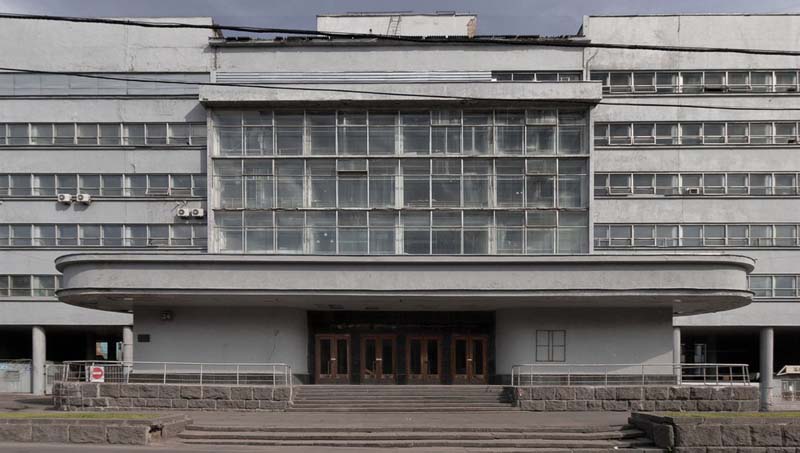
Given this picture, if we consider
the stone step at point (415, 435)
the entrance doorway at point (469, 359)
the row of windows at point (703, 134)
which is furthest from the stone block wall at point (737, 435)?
the row of windows at point (703, 134)

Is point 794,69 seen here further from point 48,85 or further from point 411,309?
point 48,85

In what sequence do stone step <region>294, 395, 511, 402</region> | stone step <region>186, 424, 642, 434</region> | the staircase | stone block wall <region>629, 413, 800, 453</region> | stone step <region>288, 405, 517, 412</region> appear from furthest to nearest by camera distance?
1. stone step <region>294, 395, 511, 402</region>
2. the staircase
3. stone step <region>288, 405, 517, 412</region>
4. stone step <region>186, 424, 642, 434</region>
5. stone block wall <region>629, 413, 800, 453</region>

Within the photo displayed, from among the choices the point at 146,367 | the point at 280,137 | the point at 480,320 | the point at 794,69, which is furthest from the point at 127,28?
the point at 794,69

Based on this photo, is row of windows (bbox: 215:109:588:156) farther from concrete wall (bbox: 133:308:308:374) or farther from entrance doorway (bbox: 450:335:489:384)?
concrete wall (bbox: 133:308:308:374)

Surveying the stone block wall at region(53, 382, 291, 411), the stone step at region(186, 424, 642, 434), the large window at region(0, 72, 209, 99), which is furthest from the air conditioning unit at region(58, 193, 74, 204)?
the stone step at region(186, 424, 642, 434)

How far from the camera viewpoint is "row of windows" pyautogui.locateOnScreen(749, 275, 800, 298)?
4484cm

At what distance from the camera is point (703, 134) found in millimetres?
45375

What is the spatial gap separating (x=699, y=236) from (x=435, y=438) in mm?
29768

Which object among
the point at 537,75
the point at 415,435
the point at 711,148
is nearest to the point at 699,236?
the point at 711,148

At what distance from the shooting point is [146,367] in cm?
2878

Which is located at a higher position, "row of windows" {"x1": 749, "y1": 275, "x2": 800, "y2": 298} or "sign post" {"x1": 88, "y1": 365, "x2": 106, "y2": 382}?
"row of windows" {"x1": 749, "y1": 275, "x2": 800, "y2": 298}

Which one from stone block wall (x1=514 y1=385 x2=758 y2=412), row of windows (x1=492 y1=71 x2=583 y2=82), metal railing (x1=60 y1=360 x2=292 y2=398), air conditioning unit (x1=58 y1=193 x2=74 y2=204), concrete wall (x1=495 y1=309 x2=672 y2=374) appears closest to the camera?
stone block wall (x1=514 y1=385 x2=758 y2=412)

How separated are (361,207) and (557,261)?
11672 millimetres

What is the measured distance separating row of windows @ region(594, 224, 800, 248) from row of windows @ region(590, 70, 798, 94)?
773 cm
